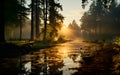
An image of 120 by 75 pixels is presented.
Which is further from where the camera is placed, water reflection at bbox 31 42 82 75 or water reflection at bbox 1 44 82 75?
water reflection at bbox 31 42 82 75

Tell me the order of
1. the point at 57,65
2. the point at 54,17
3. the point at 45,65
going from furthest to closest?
the point at 54,17, the point at 57,65, the point at 45,65

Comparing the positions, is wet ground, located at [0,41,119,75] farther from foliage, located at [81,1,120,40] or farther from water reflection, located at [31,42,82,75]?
foliage, located at [81,1,120,40]

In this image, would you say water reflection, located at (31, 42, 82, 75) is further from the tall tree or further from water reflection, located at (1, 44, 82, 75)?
the tall tree

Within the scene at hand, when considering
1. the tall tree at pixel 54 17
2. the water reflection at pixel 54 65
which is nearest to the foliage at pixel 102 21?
the tall tree at pixel 54 17

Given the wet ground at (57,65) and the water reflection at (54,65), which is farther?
the water reflection at (54,65)

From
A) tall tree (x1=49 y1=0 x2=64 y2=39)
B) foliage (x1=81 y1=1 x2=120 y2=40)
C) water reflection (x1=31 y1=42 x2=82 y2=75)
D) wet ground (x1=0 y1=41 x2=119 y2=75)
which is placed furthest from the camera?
foliage (x1=81 y1=1 x2=120 y2=40)

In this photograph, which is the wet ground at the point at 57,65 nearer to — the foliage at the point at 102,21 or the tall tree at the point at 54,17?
the tall tree at the point at 54,17

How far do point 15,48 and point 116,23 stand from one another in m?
82.5

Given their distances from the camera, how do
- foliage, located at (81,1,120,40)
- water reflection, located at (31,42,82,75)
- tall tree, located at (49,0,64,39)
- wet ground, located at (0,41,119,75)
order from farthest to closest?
foliage, located at (81,1,120,40), tall tree, located at (49,0,64,39), water reflection, located at (31,42,82,75), wet ground, located at (0,41,119,75)

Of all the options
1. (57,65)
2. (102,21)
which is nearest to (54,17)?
(57,65)

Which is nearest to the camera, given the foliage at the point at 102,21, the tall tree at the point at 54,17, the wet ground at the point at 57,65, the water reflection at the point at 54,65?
the wet ground at the point at 57,65

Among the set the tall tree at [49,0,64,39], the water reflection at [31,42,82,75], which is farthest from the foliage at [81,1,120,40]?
the water reflection at [31,42,82,75]

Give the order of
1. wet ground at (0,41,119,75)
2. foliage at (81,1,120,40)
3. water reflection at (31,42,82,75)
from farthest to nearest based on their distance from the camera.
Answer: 1. foliage at (81,1,120,40)
2. water reflection at (31,42,82,75)
3. wet ground at (0,41,119,75)

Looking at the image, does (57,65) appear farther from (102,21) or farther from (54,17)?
(102,21)
